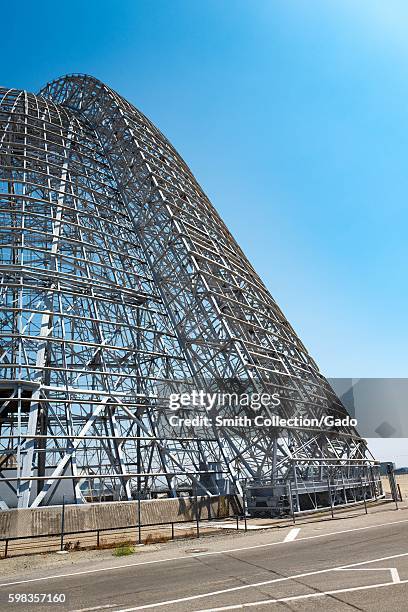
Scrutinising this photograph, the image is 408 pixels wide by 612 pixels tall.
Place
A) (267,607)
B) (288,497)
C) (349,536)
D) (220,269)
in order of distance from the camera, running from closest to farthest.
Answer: (267,607) < (349,536) < (288,497) < (220,269)

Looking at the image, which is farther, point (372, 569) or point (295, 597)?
point (372, 569)

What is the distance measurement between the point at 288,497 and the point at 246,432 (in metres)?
3.41

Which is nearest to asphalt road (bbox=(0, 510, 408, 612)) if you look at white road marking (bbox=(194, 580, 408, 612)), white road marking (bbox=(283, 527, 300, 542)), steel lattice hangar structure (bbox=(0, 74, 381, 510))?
white road marking (bbox=(194, 580, 408, 612))

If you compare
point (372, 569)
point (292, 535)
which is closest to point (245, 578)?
point (372, 569)

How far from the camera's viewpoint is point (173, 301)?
25.7m

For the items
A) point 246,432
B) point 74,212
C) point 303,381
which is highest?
point 74,212

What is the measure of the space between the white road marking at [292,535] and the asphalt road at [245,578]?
32 centimetres

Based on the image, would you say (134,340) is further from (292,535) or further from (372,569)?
(372,569)

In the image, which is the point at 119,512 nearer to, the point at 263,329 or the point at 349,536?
the point at 349,536

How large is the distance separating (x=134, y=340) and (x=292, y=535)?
13.5 metres

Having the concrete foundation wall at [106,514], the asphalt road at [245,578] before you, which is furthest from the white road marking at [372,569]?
the concrete foundation wall at [106,514]

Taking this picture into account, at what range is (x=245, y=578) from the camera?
866 centimetres

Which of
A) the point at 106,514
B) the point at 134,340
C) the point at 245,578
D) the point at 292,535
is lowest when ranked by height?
the point at 292,535

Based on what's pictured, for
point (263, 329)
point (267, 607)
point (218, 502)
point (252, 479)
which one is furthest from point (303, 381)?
point (267, 607)
